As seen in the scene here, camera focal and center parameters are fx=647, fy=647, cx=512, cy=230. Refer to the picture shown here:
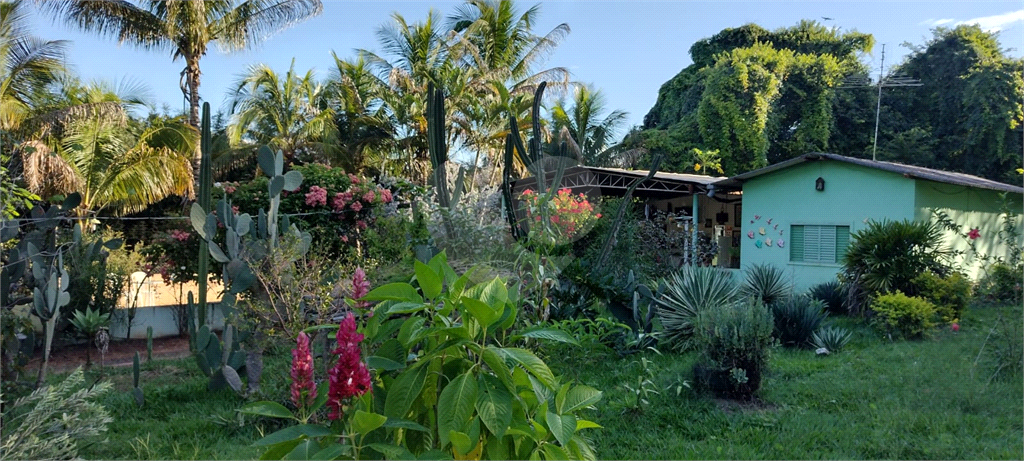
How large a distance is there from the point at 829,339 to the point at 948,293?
8.94 feet

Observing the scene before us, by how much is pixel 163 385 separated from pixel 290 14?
468 inches

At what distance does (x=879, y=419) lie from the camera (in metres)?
4.52

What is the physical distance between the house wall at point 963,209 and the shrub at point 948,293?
222cm

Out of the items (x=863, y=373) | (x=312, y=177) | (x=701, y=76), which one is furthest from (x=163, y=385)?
(x=701, y=76)

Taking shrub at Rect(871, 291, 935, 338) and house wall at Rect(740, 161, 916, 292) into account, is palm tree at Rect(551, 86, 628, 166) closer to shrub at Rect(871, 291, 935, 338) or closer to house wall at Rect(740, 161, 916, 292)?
house wall at Rect(740, 161, 916, 292)

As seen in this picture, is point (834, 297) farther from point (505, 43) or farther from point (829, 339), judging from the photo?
point (505, 43)

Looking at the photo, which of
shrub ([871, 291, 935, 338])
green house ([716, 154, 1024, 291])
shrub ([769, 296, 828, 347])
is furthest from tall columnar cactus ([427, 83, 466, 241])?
green house ([716, 154, 1024, 291])

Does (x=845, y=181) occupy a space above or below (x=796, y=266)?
above

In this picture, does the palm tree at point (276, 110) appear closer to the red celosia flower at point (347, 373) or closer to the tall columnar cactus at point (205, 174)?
the tall columnar cactus at point (205, 174)

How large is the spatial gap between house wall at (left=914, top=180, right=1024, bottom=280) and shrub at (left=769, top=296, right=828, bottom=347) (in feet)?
15.4

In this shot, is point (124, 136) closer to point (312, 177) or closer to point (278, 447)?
point (312, 177)

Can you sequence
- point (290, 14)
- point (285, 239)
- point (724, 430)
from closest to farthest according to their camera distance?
point (724, 430) < point (285, 239) < point (290, 14)

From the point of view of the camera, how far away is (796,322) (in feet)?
23.6

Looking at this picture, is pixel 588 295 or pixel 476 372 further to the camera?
pixel 588 295
